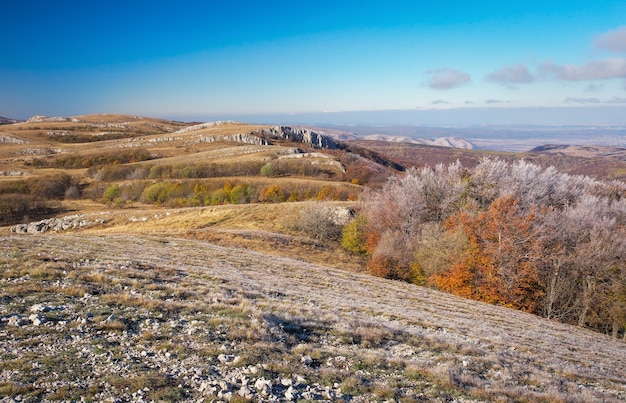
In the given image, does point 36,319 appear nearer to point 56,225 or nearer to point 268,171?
point 56,225

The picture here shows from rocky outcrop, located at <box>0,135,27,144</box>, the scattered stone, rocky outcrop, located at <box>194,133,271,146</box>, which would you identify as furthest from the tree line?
rocky outcrop, located at <box>0,135,27,144</box>

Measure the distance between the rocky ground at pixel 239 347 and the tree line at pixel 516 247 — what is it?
17.1m

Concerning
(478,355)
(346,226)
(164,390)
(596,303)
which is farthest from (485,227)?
(164,390)

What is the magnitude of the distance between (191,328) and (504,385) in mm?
9702

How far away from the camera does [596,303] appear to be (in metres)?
33.9

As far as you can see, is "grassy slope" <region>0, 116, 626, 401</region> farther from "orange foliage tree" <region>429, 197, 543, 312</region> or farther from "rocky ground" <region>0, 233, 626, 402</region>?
"orange foliage tree" <region>429, 197, 543, 312</region>

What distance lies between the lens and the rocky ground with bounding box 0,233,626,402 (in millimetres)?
7746

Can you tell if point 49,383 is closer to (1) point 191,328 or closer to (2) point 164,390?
(2) point 164,390

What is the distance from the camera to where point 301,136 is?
177m

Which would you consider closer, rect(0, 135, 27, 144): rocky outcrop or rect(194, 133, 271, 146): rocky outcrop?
rect(194, 133, 271, 146): rocky outcrop

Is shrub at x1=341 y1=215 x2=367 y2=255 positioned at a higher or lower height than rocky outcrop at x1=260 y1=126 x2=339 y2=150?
lower

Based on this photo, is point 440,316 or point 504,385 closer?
point 504,385

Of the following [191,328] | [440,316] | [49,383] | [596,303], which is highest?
[49,383]

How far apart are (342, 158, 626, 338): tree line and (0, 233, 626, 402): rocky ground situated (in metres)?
17.1
